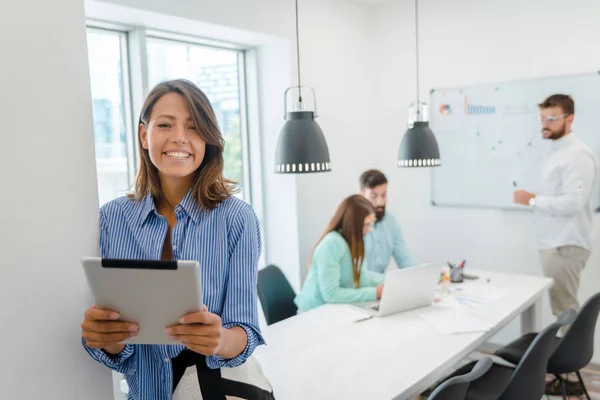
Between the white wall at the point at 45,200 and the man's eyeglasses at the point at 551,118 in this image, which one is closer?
the white wall at the point at 45,200

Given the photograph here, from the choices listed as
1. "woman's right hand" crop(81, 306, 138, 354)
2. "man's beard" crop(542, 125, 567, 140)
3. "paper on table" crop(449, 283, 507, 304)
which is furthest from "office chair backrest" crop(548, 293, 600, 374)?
"woman's right hand" crop(81, 306, 138, 354)

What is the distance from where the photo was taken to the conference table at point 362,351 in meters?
1.94

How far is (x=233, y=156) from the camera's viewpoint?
412cm

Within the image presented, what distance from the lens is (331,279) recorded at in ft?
9.80

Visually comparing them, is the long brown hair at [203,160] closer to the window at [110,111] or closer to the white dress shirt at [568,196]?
the window at [110,111]

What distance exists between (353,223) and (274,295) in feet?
2.06

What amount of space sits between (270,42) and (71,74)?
2.91 m

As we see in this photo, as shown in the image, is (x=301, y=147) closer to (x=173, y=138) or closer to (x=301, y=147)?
(x=301, y=147)

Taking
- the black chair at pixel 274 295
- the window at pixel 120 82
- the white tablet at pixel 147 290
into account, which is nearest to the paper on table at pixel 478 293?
the black chair at pixel 274 295

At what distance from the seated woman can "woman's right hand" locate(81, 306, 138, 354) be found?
192 cm

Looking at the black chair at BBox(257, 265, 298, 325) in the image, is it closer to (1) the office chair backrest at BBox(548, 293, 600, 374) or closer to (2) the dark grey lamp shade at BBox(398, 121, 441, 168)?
(2) the dark grey lamp shade at BBox(398, 121, 441, 168)

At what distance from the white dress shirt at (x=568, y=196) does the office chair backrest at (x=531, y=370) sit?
4.95ft

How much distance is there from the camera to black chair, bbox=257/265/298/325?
3.08m

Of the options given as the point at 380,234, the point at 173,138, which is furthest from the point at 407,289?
the point at 173,138
